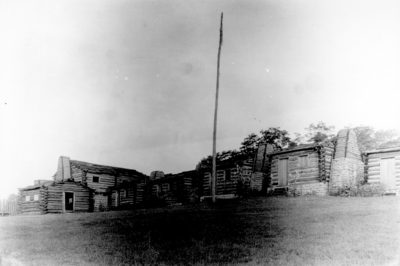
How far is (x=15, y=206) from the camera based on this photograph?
22672mm

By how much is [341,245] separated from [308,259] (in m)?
1.15

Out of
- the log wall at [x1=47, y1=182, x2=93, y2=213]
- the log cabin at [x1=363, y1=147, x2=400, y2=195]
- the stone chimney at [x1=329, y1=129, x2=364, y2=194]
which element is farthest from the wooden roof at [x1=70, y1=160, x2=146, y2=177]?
the log cabin at [x1=363, y1=147, x2=400, y2=195]

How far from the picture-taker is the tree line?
18.7 meters

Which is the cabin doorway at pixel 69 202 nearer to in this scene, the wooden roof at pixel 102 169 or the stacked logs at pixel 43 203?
the stacked logs at pixel 43 203

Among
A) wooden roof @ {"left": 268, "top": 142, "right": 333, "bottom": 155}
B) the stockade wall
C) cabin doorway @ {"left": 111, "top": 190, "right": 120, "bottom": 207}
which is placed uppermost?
wooden roof @ {"left": 268, "top": 142, "right": 333, "bottom": 155}

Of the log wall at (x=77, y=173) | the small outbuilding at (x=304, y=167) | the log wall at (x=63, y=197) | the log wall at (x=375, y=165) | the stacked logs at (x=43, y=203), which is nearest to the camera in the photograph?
the log wall at (x=77, y=173)

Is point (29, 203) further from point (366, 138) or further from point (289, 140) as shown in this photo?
point (366, 138)

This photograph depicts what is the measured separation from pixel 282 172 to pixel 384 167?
646 centimetres

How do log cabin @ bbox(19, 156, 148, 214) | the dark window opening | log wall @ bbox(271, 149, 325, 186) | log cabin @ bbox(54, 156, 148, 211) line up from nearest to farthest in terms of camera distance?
log cabin @ bbox(54, 156, 148, 211) < log cabin @ bbox(19, 156, 148, 214) < log wall @ bbox(271, 149, 325, 186) < the dark window opening

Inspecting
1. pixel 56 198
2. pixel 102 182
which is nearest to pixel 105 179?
pixel 102 182

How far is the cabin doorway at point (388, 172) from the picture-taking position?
22.0m

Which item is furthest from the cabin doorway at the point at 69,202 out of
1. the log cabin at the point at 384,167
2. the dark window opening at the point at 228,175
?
the log cabin at the point at 384,167

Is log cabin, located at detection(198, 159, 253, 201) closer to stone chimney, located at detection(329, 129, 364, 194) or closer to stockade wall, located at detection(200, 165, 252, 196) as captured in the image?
stockade wall, located at detection(200, 165, 252, 196)

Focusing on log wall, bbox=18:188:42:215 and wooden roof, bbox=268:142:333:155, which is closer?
log wall, bbox=18:188:42:215
